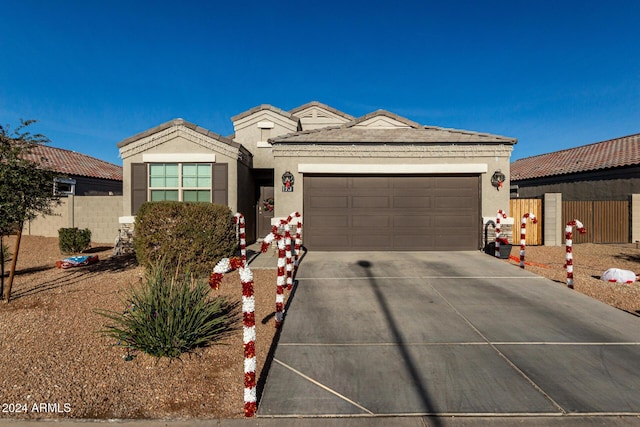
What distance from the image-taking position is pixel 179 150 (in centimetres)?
1073

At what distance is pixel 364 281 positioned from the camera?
6.88 meters

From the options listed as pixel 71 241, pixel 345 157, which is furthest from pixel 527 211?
pixel 71 241

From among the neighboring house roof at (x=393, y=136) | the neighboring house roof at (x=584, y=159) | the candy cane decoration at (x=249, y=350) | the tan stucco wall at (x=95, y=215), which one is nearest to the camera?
the candy cane decoration at (x=249, y=350)

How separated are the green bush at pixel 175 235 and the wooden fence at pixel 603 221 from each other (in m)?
14.2

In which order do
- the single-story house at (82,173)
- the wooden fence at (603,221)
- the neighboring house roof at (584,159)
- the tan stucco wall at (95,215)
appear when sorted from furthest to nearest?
the single-story house at (82,173), the neighboring house roof at (584,159), the wooden fence at (603,221), the tan stucco wall at (95,215)

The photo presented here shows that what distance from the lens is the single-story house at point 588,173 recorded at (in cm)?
1599

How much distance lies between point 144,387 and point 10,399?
1109 millimetres

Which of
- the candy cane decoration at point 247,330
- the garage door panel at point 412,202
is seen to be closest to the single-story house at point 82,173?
the garage door panel at point 412,202

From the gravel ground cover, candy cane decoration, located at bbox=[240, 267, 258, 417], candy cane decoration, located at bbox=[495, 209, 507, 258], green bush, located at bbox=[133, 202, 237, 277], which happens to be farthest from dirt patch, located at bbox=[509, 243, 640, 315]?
green bush, located at bbox=[133, 202, 237, 277]

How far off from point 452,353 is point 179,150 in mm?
10039

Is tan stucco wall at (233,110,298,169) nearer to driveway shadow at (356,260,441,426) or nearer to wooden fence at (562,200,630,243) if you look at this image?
driveway shadow at (356,260,441,426)

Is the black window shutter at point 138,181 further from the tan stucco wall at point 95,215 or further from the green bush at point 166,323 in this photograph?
the green bush at point 166,323

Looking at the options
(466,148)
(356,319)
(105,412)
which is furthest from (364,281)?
(466,148)

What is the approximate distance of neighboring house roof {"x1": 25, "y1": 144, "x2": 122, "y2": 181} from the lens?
746 inches
